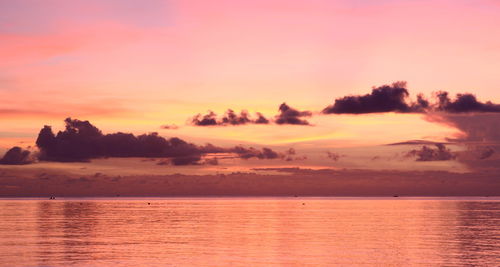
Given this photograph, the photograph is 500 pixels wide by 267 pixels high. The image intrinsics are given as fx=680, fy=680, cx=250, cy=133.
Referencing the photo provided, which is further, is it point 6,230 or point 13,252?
point 6,230

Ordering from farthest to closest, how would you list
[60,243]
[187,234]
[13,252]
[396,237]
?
[187,234]
[396,237]
[60,243]
[13,252]

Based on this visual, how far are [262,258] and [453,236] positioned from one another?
130ft

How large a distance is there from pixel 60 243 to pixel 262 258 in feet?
105

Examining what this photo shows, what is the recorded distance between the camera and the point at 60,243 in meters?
89.0

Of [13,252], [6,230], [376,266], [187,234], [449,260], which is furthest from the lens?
[6,230]

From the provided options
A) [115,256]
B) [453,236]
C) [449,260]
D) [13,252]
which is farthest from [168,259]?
[453,236]

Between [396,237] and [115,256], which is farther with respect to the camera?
[396,237]

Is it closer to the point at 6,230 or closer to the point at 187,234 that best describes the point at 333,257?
the point at 187,234

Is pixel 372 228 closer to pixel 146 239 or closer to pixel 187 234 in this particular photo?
pixel 187 234

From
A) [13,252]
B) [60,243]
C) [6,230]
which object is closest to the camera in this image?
[13,252]

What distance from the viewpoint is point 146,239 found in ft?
308

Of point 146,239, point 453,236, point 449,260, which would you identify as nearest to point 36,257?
point 146,239

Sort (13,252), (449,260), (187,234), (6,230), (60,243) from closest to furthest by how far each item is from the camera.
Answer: (449,260) < (13,252) < (60,243) < (187,234) < (6,230)

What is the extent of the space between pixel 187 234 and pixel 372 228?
33834mm
